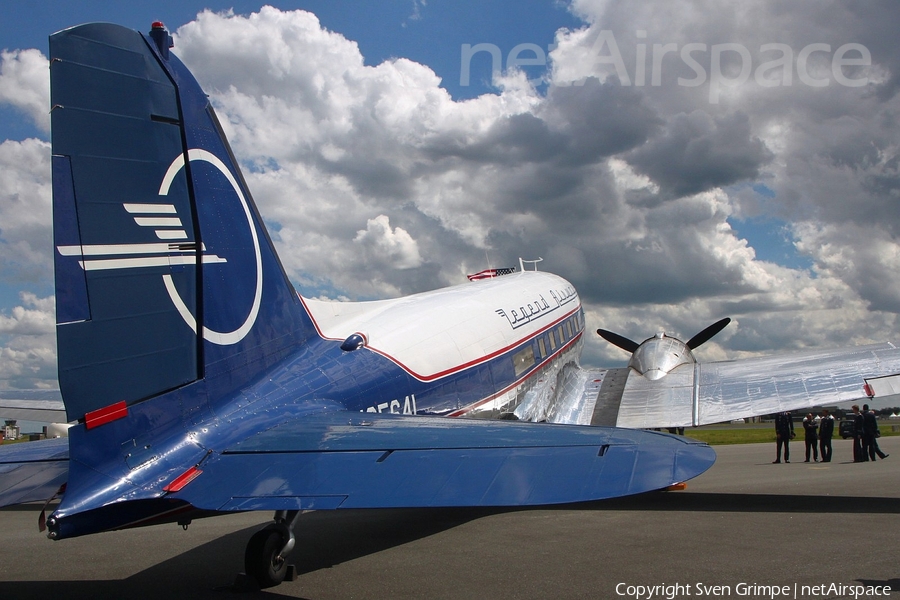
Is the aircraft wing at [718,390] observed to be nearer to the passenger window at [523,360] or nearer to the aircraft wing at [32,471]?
the passenger window at [523,360]

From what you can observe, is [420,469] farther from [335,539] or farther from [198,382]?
[335,539]

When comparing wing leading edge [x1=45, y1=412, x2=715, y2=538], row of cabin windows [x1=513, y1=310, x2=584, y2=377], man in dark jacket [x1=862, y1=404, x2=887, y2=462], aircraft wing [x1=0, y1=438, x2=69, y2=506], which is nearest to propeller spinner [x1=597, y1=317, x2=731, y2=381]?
row of cabin windows [x1=513, y1=310, x2=584, y2=377]

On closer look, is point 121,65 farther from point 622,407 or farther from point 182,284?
point 622,407

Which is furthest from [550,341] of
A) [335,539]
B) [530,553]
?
[530,553]

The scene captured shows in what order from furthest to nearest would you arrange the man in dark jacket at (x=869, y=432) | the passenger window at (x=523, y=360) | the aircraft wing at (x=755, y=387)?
1. the man in dark jacket at (x=869, y=432)
2. the passenger window at (x=523, y=360)
3. the aircraft wing at (x=755, y=387)

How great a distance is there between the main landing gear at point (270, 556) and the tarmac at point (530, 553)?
0.45 feet

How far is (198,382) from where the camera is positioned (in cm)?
633

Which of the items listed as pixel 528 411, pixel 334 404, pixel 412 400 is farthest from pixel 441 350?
pixel 528 411

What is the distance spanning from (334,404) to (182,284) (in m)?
2.23

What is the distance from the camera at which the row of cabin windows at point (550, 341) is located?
1285 centimetres

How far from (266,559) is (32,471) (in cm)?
233

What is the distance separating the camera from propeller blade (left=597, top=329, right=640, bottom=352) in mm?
22406

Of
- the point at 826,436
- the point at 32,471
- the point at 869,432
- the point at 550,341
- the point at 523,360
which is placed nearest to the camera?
the point at 32,471

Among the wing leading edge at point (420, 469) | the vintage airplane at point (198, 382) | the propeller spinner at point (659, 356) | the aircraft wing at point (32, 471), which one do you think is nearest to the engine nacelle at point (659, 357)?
the propeller spinner at point (659, 356)
